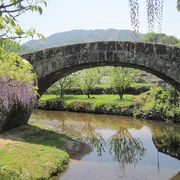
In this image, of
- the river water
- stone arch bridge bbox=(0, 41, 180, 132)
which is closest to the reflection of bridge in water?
the river water

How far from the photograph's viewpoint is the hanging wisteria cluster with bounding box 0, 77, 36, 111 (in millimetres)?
12734

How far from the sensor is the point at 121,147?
1599cm

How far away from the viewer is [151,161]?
524 inches

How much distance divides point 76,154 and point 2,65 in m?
7.43

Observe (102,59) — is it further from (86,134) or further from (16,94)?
(86,134)

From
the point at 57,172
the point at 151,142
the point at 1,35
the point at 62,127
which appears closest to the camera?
the point at 1,35

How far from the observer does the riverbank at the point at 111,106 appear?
75.3 feet

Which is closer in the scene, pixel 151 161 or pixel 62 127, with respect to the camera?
pixel 151 161

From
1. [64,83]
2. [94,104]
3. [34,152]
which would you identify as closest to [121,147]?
[34,152]

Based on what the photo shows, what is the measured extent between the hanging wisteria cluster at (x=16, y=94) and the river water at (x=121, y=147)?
3043mm

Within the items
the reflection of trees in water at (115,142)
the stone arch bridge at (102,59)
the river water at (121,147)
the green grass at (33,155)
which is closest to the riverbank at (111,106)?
the river water at (121,147)

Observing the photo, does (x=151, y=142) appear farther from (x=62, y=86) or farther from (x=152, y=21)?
(x=62, y=86)

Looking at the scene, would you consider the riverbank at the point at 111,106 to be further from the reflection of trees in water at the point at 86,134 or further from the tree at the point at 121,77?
the reflection of trees in water at the point at 86,134

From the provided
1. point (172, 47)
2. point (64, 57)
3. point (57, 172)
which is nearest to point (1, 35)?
point (57, 172)
